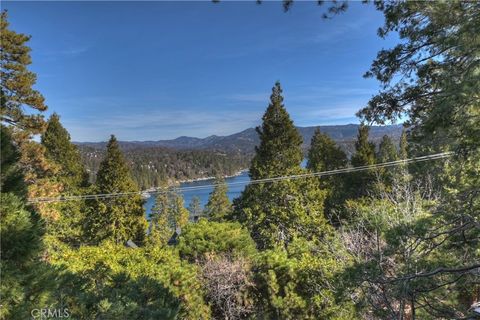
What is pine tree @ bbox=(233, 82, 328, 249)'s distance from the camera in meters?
15.6

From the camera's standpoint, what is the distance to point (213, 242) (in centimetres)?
1010

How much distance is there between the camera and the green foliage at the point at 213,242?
9.98m

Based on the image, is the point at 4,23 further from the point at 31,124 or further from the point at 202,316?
the point at 202,316

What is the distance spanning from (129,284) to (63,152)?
63.1ft

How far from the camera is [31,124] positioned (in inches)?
531

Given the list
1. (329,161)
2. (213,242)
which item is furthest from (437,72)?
(329,161)

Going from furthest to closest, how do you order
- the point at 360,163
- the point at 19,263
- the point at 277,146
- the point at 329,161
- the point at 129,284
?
1. the point at 329,161
2. the point at 360,163
3. the point at 277,146
4. the point at 129,284
5. the point at 19,263

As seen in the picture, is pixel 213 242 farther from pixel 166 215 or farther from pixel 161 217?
pixel 166 215

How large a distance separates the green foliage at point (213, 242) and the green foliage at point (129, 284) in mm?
489

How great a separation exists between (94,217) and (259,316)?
13559mm

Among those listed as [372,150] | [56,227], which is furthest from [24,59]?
[372,150]

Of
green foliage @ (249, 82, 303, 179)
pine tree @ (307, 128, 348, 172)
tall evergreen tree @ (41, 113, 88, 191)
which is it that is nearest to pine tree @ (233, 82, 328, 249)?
green foliage @ (249, 82, 303, 179)

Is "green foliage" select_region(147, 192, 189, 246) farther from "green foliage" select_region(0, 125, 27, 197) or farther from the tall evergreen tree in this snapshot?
"green foliage" select_region(0, 125, 27, 197)

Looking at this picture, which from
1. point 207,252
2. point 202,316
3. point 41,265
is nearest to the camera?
point 41,265
